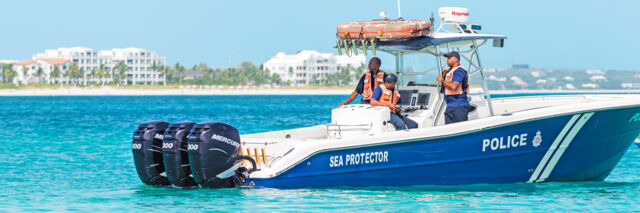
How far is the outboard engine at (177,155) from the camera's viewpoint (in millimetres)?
10445

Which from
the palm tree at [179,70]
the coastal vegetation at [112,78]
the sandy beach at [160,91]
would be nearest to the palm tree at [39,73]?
the coastal vegetation at [112,78]

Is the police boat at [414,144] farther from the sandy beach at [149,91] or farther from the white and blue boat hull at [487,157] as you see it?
the sandy beach at [149,91]

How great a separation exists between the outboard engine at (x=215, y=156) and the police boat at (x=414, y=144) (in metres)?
0.01

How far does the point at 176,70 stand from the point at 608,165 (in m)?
189

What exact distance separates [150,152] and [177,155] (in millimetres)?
494

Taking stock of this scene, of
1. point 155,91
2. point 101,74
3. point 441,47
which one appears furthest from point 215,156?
point 101,74

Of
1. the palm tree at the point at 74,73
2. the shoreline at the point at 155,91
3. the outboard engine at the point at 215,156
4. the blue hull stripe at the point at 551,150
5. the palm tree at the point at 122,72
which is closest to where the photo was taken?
the outboard engine at the point at 215,156

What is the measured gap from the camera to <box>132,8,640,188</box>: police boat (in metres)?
10.5

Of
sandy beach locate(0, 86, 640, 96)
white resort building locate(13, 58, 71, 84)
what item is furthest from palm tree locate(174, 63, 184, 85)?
white resort building locate(13, 58, 71, 84)

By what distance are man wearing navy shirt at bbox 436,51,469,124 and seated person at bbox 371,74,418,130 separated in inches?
19.8

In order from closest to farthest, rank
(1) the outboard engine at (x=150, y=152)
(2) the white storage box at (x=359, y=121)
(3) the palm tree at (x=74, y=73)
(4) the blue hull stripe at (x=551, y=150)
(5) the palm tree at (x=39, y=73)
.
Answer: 1. (1) the outboard engine at (x=150, y=152)
2. (2) the white storage box at (x=359, y=121)
3. (4) the blue hull stripe at (x=551, y=150)
4. (5) the palm tree at (x=39, y=73)
5. (3) the palm tree at (x=74, y=73)

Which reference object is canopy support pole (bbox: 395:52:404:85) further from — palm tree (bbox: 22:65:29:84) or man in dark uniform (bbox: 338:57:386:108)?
palm tree (bbox: 22:65:29:84)

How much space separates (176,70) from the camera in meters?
199

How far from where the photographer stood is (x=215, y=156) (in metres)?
10.3
